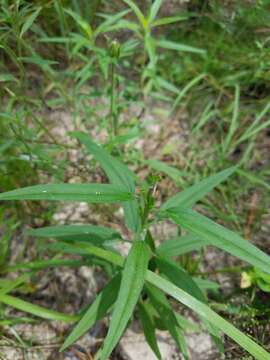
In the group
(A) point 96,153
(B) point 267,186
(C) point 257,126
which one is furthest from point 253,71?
(A) point 96,153

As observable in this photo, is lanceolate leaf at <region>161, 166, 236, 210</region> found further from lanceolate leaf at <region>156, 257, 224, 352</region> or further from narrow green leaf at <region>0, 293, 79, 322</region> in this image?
narrow green leaf at <region>0, 293, 79, 322</region>

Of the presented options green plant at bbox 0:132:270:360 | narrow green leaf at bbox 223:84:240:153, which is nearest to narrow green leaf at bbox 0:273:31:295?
green plant at bbox 0:132:270:360

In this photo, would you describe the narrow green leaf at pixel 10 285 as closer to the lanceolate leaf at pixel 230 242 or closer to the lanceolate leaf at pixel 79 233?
the lanceolate leaf at pixel 79 233

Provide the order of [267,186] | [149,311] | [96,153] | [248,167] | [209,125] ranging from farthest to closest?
[209,125], [248,167], [267,186], [149,311], [96,153]

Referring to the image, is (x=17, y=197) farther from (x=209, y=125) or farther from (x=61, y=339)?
(x=209, y=125)

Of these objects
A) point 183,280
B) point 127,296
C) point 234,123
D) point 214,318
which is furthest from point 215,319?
point 234,123

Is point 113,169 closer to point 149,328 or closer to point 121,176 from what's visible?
point 121,176
